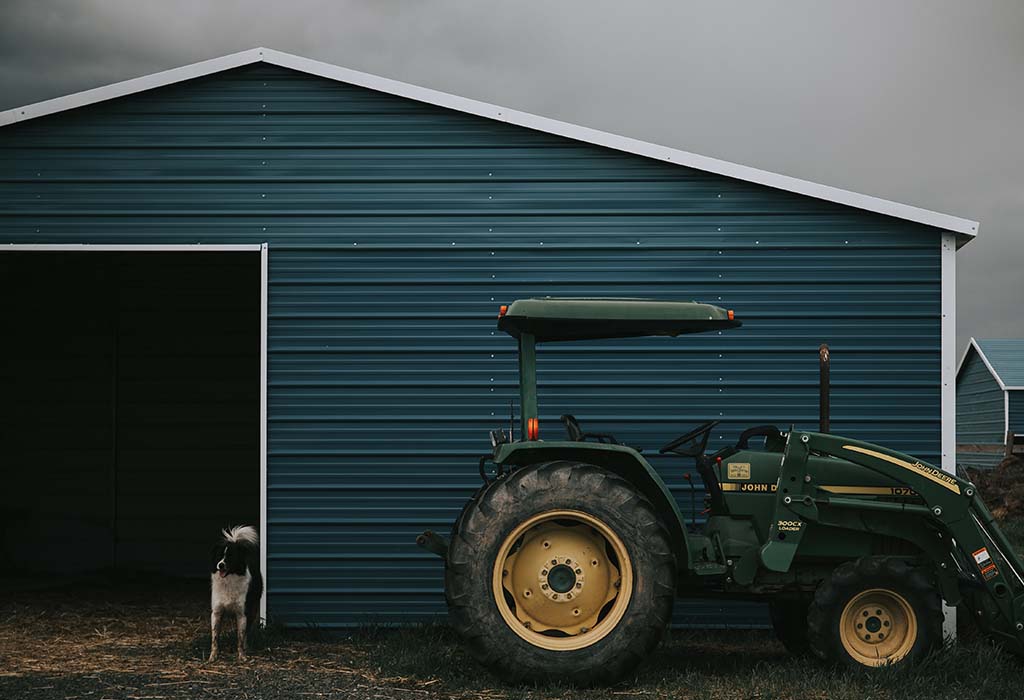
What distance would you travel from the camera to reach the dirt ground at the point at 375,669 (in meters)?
6.04

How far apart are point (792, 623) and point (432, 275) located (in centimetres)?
351

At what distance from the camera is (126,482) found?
11.9 meters

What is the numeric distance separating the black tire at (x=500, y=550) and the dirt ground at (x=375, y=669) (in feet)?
0.51

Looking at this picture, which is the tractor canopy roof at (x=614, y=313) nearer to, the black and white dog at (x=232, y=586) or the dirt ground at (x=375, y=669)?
the dirt ground at (x=375, y=669)

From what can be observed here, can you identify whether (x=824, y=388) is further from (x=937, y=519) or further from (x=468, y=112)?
(x=468, y=112)

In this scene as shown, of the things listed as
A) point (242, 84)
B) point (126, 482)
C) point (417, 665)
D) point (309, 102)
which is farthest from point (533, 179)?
point (126, 482)

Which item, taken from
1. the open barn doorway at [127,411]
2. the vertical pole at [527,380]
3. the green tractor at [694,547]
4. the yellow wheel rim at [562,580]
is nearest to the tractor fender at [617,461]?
the green tractor at [694,547]

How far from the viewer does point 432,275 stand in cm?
823

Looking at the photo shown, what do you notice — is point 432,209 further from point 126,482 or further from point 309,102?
point 126,482

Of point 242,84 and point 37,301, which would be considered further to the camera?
point 37,301

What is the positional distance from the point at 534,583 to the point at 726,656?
1819mm

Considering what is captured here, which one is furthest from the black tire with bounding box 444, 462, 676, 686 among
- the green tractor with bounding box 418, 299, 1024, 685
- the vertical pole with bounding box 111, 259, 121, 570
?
the vertical pole with bounding box 111, 259, 121, 570

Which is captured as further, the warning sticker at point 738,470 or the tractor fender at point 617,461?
the warning sticker at point 738,470

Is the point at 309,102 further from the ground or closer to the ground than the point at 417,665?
further from the ground
